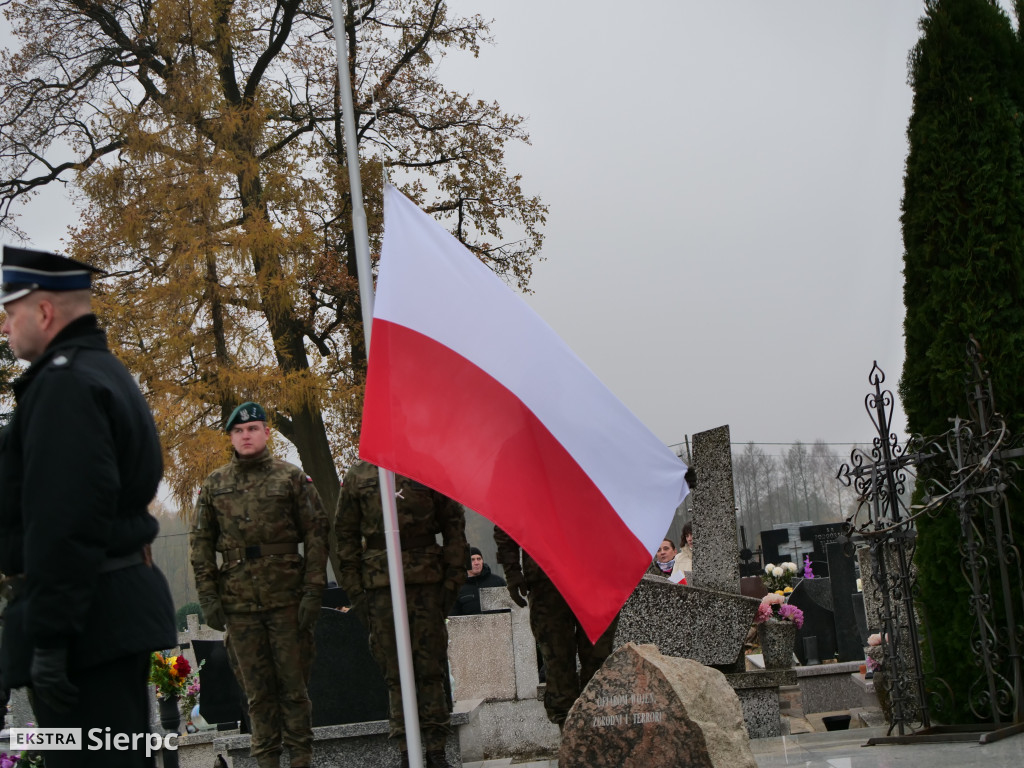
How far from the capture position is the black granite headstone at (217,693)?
1041 cm

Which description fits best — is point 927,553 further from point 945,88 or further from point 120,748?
point 120,748

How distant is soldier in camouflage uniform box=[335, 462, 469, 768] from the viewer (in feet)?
23.1

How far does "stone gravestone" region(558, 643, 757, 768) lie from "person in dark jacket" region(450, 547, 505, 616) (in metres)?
5.90

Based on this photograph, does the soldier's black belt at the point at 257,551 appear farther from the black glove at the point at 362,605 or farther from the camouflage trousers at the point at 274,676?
the black glove at the point at 362,605

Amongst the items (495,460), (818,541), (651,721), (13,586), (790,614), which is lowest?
(651,721)

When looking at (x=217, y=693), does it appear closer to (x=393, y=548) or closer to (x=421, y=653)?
(x=421, y=653)

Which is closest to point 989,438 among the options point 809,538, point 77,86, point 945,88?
point 945,88

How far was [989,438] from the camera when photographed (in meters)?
6.58

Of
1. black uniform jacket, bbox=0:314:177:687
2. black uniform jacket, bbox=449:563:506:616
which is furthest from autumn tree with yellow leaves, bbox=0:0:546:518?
black uniform jacket, bbox=0:314:177:687

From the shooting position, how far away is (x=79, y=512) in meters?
3.23

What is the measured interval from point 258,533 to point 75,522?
12.5 feet

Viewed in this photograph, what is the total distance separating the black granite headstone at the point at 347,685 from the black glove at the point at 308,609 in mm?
1328

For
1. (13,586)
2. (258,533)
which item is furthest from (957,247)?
(13,586)

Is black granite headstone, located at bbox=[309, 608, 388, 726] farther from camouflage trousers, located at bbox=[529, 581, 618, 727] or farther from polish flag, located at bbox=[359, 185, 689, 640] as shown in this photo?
polish flag, located at bbox=[359, 185, 689, 640]
